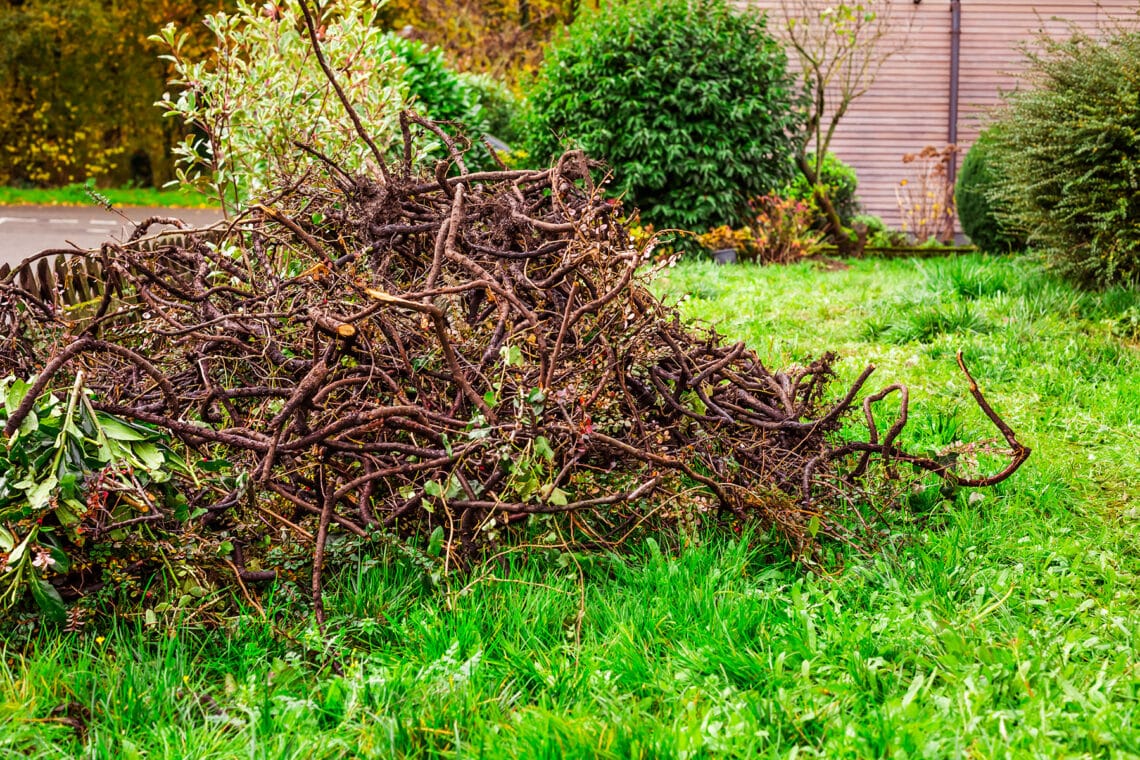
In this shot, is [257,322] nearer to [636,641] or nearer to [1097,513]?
[636,641]

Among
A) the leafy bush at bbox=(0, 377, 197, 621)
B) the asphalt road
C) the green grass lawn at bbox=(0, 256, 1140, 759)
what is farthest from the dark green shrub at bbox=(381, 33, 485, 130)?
the green grass lawn at bbox=(0, 256, 1140, 759)

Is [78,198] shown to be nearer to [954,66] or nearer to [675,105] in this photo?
[675,105]

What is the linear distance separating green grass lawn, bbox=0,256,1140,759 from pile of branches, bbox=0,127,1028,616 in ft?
0.64

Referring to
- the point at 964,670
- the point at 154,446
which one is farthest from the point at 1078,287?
the point at 154,446

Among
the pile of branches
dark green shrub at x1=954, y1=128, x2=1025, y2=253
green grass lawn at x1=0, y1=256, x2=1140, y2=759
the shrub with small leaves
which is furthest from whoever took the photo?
dark green shrub at x1=954, y1=128, x2=1025, y2=253

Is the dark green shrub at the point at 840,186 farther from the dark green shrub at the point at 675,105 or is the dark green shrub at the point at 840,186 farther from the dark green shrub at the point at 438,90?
the dark green shrub at the point at 438,90

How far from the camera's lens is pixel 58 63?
21453 mm

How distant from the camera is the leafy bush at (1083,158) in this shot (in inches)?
241

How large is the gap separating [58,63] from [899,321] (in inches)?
856

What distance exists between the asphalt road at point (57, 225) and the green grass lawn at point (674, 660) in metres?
9.49

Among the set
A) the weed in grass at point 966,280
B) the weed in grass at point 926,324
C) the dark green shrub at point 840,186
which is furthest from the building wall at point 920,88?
the weed in grass at point 926,324

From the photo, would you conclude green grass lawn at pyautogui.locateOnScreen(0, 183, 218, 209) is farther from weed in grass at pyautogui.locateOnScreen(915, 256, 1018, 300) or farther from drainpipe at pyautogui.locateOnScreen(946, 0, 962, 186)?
weed in grass at pyautogui.locateOnScreen(915, 256, 1018, 300)

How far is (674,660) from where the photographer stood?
228cm

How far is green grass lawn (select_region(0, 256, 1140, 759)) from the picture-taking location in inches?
77.2
